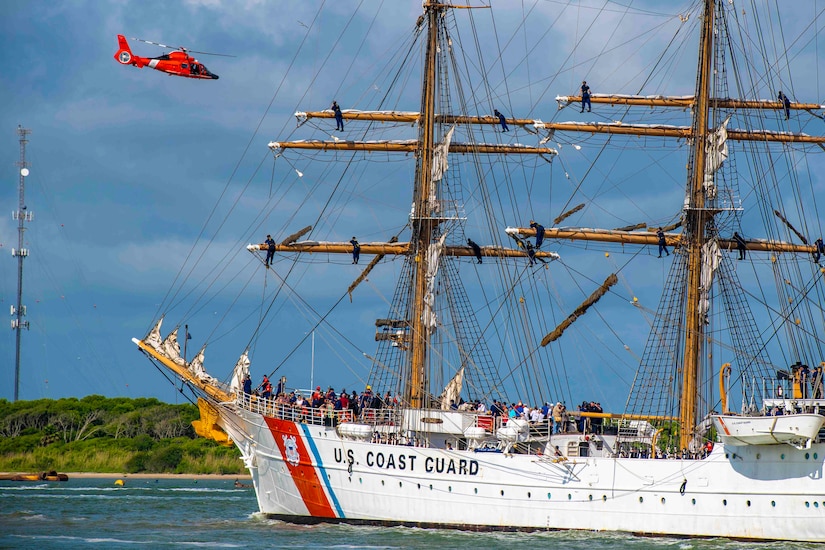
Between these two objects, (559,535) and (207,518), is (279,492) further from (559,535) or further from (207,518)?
(559,535)

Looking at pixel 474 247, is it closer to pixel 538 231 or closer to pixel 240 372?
pixel 538 231

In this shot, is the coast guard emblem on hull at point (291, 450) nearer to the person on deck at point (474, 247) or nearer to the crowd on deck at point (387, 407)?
the crowd on deck at point (387, 407)

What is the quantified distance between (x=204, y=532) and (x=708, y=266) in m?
23.4

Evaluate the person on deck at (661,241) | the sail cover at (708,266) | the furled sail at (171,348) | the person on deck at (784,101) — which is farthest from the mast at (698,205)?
the furled sail at (171,348)

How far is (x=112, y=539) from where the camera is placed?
1941 inches

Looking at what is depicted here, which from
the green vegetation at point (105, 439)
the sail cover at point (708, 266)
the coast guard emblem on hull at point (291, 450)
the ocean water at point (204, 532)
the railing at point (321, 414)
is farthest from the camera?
the green vegetation at point (105, 439)

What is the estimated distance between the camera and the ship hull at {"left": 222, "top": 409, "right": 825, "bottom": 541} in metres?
45.8

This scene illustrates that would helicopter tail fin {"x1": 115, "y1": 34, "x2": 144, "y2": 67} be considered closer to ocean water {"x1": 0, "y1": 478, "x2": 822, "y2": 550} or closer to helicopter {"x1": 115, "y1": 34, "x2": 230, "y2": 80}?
helicopter {"x1": 115, "y1": 34, "x2": 230, "y2": 80}

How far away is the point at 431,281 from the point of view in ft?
186

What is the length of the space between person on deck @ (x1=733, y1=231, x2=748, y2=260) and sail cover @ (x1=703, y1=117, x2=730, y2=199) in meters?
2.13

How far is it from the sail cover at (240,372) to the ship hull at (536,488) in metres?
1.95

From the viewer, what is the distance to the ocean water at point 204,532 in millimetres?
46594

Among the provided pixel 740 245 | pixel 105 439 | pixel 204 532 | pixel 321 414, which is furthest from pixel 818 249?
pixel 105 439

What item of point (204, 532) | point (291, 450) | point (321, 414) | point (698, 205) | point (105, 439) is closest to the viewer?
point (204, 532)
